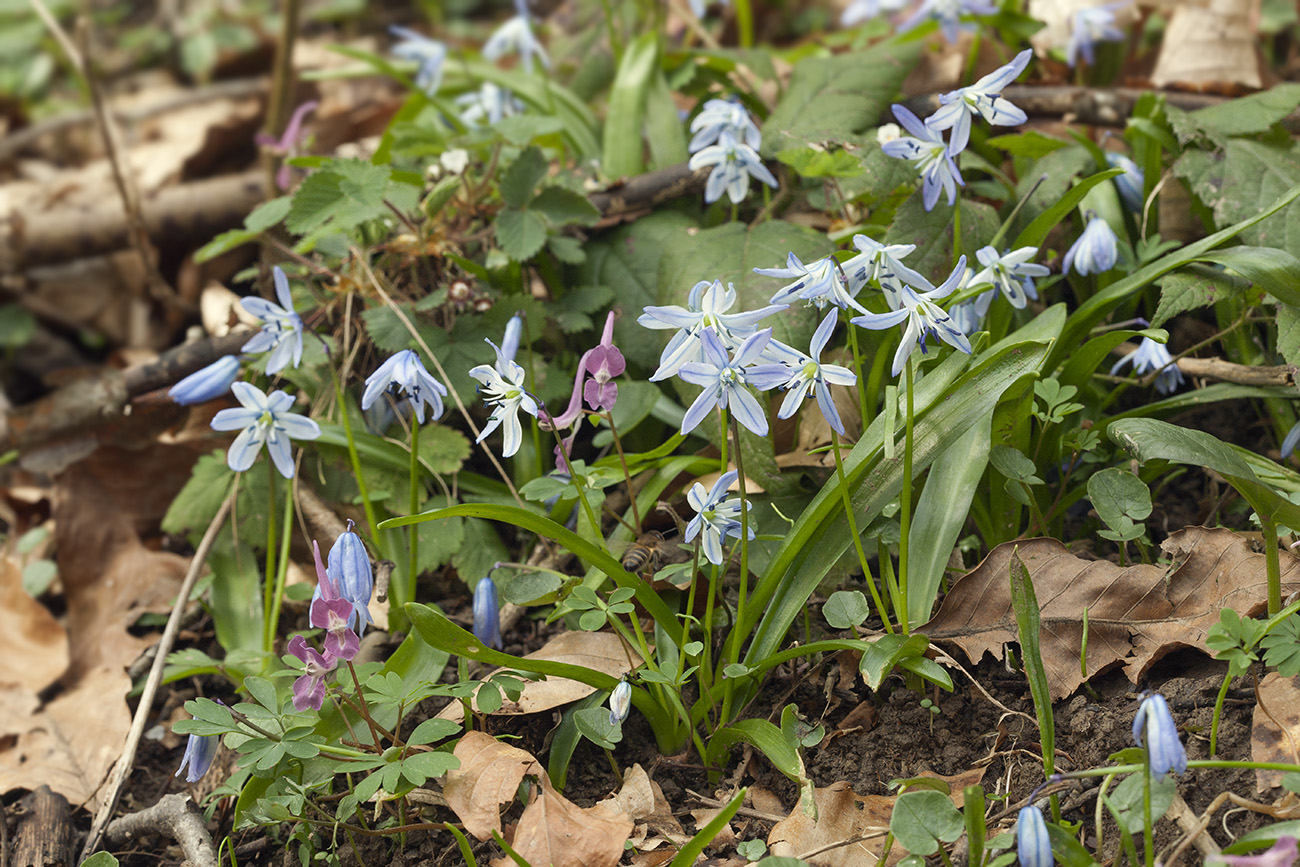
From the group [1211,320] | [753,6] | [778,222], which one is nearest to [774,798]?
[778,222]

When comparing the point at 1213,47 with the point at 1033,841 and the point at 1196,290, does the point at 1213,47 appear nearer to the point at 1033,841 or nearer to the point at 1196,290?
the point at 1196,290

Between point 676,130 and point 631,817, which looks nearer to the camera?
point 631,817

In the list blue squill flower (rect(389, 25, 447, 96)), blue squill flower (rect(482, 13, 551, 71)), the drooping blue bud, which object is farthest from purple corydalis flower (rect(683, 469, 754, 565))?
blue squill flower (rect(389, 25, 447, 96))

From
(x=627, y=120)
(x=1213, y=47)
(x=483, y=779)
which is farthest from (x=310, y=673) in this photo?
(x=1213, y=47)

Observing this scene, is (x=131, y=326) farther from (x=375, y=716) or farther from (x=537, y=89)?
(x=375, y=716)

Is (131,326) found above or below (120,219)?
below

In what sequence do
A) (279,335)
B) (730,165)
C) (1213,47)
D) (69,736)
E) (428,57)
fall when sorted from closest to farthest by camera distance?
(279,335) < (69,736) < (730,165) < (1213,47) < (428,57)

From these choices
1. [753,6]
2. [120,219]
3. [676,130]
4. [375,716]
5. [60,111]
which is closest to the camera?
[375,716]
